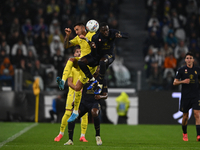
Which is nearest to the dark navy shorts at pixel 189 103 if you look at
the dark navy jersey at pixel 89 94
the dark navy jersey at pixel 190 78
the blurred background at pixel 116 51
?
the dark navy jersey at pixel 190 78

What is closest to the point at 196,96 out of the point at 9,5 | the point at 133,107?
the point at 133,107

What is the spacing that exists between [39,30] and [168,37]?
22.0 feet

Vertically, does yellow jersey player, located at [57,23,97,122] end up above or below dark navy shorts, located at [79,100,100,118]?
above

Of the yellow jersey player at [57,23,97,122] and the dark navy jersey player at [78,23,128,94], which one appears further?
the yellow jersey player at [57,23,97,122]

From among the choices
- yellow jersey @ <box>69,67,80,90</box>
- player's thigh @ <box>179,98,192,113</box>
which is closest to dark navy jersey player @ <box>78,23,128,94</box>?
yellow jersey @ <box>69,67,80,90</box>

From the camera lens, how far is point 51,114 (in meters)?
15.2

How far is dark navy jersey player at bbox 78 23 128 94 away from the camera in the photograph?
8391 mm

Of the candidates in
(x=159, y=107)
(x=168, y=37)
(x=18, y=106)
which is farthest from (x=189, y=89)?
(x=168, y=37)

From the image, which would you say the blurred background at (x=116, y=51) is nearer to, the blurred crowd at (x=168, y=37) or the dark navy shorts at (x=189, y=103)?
the blurred crowd at (x=168, y=37)

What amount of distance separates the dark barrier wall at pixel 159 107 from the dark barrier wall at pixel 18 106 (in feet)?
14.0

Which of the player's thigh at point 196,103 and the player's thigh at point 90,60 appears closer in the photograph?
the player's thigh at point 90,60

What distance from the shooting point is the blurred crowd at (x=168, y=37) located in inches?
→ 594

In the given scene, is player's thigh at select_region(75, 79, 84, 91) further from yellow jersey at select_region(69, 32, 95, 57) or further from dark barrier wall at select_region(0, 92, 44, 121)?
dark barrier wall at select_region(0, 92, 44, 121)

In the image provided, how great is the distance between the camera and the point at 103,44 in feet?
28.1
